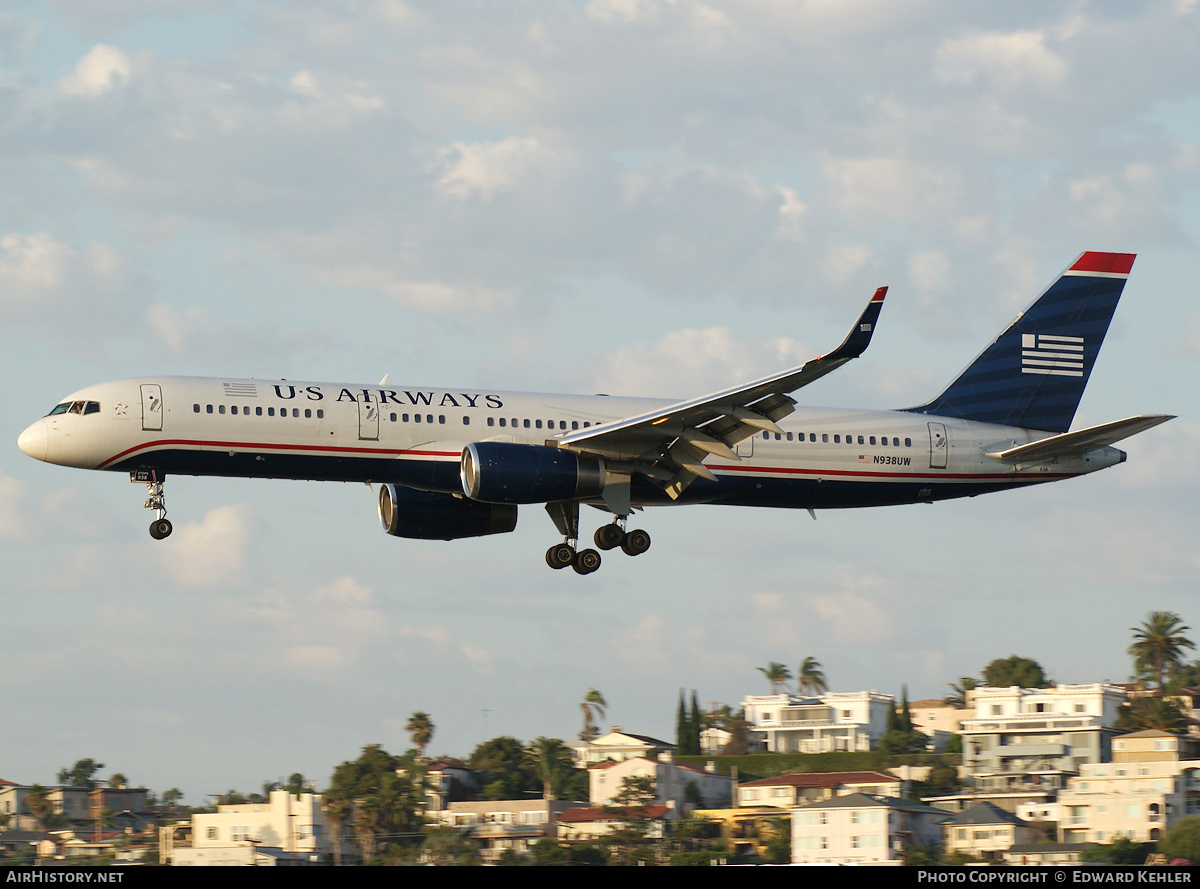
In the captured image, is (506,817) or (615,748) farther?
(615,748)

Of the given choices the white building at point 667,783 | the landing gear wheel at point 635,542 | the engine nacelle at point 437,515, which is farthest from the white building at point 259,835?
the landing gear wheel at point 635,542

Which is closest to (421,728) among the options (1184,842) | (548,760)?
(548,760)

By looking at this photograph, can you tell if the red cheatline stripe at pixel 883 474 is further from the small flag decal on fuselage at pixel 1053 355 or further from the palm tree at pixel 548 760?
the palm tree at pixel 548 760

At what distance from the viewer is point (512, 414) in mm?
45031

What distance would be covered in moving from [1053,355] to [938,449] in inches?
248

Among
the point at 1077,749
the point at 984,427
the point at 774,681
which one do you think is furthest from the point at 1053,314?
the point at 774,681

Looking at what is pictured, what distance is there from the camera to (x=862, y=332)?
36938 mm

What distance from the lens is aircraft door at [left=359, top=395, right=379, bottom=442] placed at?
4309 cm

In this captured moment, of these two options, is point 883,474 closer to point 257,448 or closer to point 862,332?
point 862,332

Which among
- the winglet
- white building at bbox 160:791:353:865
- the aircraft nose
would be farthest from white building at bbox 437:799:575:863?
the winglet

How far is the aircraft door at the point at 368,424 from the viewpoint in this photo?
43094 millimetres

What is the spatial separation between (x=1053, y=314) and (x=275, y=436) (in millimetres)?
26050

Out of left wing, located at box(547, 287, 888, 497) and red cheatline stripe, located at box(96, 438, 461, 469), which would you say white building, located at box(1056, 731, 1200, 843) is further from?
red cheatline stripe, located at box(96, 438, 461, 469)
